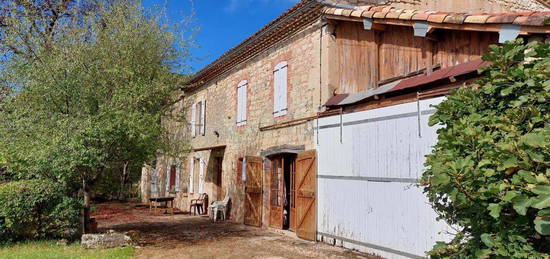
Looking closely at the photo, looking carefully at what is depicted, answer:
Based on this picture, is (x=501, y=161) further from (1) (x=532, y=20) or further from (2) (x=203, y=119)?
(2) (x=203, y=119)

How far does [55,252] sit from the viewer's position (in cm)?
705

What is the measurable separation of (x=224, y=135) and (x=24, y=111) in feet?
20.8

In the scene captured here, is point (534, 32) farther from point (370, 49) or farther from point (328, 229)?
point (328, 229)

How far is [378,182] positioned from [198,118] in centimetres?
996

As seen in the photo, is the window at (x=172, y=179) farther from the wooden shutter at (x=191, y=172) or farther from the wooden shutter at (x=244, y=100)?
the wooden shutter at (x=244, y=100)

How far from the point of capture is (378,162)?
22.8 ft

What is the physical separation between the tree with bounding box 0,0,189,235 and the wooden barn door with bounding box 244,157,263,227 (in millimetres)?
2538

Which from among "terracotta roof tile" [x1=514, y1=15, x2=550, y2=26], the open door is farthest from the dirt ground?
"terracotta roof tile" [x1=514, y1=15, x2=550, y2=26]

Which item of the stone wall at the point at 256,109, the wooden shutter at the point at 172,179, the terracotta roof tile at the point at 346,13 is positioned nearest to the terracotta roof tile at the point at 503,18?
the terracotta roof tile at the point at 346,13

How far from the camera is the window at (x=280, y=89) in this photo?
9852 mm

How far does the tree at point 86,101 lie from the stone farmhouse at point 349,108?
2794mm

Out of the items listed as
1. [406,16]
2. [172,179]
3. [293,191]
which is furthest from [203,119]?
[406,16]

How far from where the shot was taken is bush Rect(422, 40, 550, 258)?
2.05 meters

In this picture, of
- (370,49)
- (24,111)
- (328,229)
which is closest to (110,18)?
(24,111)
